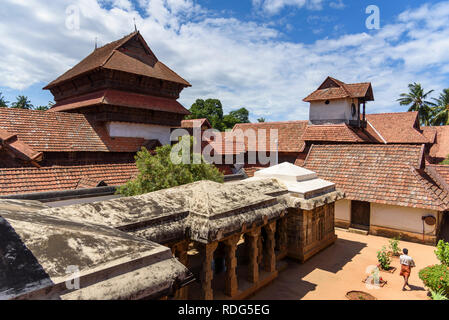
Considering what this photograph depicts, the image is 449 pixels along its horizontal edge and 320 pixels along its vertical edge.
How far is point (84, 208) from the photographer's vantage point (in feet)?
16.7

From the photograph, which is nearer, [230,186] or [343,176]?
[230,186]

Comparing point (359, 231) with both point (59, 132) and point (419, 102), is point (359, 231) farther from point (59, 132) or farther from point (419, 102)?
point (419, 102)

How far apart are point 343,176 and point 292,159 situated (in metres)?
9.37

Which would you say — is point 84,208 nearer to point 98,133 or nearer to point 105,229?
point 105,229

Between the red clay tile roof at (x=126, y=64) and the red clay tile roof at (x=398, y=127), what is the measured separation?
20.6 m

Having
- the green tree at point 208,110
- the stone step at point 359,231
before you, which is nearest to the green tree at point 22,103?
the green tree at point 208,110

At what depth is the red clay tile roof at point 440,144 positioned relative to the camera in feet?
94.8

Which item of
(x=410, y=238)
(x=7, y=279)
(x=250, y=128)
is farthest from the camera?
(x=250, y=128)

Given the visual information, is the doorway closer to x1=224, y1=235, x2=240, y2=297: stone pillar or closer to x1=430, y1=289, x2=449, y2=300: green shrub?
x1=430, y1=289, x2=449, y2=300: green shrub

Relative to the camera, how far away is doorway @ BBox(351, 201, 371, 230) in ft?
42.6

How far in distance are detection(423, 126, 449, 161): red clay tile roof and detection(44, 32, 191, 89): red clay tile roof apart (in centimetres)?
2681

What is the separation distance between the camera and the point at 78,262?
296cm
